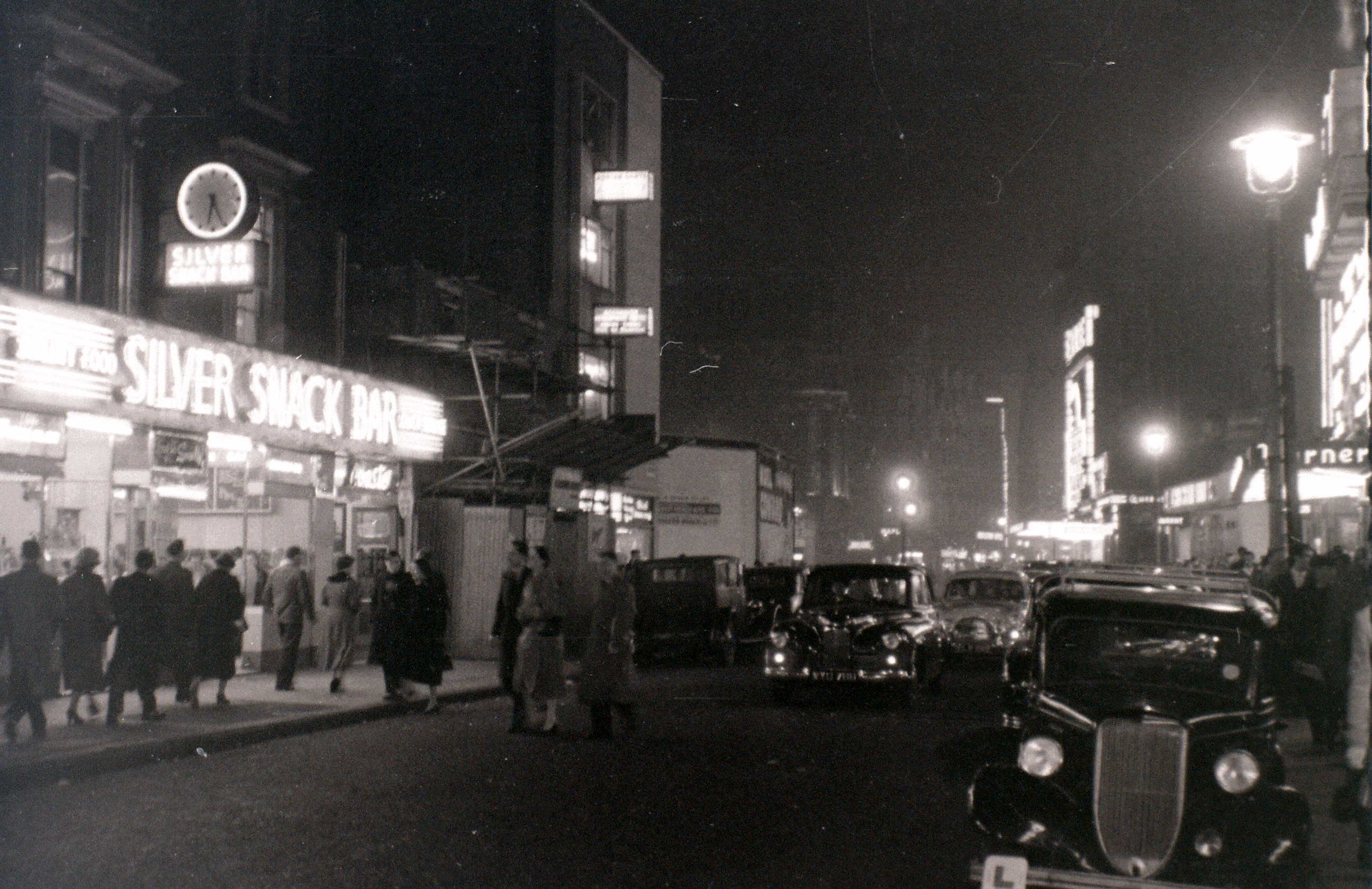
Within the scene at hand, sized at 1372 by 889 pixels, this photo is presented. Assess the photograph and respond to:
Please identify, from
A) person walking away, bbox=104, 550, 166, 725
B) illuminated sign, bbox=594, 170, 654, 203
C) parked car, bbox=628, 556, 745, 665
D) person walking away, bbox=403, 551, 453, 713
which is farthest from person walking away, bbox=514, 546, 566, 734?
illuminated sign, bbox=594, 170, 654, 203

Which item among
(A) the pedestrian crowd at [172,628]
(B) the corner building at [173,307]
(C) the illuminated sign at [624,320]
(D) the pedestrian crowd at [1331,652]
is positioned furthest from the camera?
(C) the illuminated sign at [624,320]

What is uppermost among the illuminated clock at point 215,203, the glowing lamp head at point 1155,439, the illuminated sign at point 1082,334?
the illuminated sign at point 1082,334

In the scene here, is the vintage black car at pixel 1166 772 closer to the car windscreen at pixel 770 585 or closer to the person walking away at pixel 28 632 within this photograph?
the person walking away at pixel 28 632

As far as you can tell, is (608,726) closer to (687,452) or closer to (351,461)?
(351,461)

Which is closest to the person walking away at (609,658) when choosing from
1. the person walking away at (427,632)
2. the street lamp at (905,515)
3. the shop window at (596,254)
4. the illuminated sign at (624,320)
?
the person walking away at (427,632)

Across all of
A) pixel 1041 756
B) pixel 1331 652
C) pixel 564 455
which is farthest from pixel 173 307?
pixel 1041 756

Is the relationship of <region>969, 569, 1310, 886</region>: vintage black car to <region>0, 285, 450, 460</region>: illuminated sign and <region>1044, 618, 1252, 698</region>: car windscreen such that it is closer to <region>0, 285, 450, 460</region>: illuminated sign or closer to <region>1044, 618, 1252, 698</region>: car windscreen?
<region>1044, 618, 1252, 698</region>: car windscreen

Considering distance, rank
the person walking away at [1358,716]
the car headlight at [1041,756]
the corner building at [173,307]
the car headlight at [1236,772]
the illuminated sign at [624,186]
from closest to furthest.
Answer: the car headlight at [1236,772], the car headlight at [1041,756], the person walking away at [1358,716], the corner building at [173,307], the illuminated sign at [624,186]

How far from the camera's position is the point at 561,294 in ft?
128

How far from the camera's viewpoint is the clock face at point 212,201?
63.5 ft

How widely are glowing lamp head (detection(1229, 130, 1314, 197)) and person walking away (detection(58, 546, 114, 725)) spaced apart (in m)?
14.6

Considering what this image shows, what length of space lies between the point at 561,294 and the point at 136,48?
2048 cm

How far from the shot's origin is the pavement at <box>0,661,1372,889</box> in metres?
10.7

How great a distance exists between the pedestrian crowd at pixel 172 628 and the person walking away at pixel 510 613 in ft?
7.10
